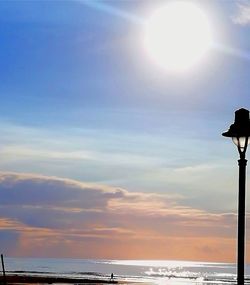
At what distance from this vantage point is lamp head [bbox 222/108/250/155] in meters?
12.7

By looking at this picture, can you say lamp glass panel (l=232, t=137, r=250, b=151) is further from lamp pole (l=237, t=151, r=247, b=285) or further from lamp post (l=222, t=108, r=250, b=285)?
lamp pole (l=237, t=151, r=247, b=285)

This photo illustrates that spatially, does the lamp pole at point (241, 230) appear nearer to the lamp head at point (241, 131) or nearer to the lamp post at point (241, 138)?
the lamp post at point (241, 138)

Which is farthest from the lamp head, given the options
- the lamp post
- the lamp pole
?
the lamp pole

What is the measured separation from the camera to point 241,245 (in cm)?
1208

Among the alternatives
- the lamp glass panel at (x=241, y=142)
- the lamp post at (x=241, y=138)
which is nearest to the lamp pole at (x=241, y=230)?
the lamp post at (x=241, y=138)

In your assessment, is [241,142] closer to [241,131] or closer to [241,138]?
[241,138]

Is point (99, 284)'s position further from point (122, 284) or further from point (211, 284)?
point (211, 284)

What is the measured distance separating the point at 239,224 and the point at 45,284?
3409 inches

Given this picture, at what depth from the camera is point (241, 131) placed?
12672mm

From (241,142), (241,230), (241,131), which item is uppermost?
(241,131)

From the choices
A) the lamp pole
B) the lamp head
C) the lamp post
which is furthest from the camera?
the lamp head

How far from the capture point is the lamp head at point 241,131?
12.7 m

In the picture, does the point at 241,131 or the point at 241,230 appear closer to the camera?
the point at 241,230

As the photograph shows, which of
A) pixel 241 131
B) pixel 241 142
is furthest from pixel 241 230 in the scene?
pixel 241 131
